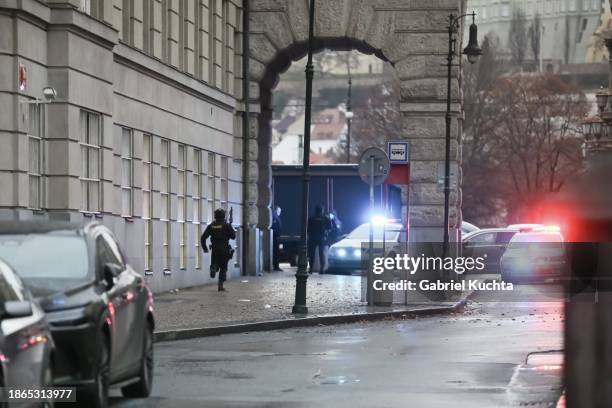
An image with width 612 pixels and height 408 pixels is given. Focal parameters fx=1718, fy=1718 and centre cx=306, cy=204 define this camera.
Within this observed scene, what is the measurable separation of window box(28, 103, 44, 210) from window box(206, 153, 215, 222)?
13765 millimetres

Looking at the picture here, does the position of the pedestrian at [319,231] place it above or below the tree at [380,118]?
below

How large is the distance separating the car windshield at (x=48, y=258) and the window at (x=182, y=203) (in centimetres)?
2312

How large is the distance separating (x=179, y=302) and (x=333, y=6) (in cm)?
1357

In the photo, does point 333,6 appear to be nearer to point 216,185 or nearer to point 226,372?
point 216,185

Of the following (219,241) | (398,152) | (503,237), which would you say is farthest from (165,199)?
(503,237)

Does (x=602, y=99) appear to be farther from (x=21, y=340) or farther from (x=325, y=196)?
(x=21, y=340)

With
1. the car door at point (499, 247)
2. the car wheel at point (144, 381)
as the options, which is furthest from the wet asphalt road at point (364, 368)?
the car door at point (499, 247)

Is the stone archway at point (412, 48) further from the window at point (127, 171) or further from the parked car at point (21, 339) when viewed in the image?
the parked car at point (21, 339)

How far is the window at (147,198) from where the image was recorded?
111 ft

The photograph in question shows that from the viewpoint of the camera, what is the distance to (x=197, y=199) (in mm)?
39219

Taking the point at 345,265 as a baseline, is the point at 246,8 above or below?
above

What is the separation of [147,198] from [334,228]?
16.0 metres

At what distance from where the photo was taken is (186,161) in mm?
37625

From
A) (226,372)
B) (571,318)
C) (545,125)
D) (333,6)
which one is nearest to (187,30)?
(333,6)
